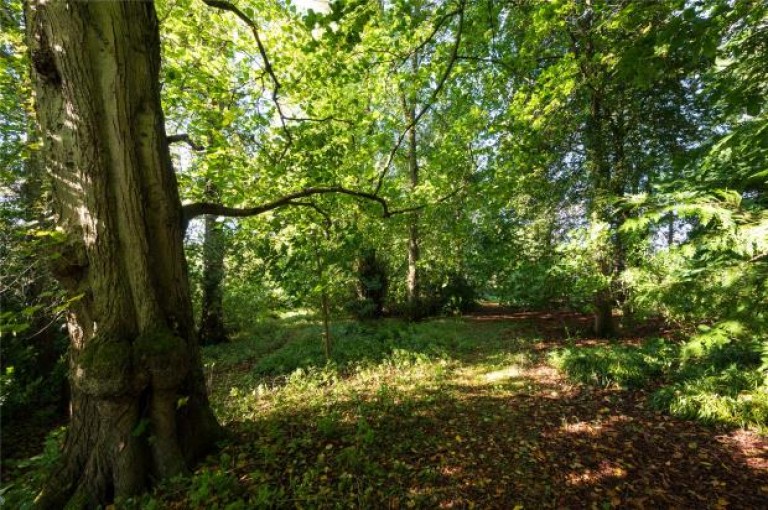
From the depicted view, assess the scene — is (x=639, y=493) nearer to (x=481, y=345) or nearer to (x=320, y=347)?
(x=481, y=345)

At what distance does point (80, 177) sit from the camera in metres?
2.84

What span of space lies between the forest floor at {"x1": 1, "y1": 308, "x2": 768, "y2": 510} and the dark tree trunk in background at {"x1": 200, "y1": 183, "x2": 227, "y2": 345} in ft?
18.3

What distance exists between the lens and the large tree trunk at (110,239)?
2.80 meters

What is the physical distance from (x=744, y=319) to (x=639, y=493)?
6.18ft

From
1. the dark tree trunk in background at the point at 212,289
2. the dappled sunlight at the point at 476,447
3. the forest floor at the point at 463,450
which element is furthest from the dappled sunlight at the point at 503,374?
the dark tree trunk in background at the point at 212,289

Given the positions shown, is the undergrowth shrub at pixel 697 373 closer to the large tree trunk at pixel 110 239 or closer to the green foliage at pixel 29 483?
the large tree trunk at pixel 110 239

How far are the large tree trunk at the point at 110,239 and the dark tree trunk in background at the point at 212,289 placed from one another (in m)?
7.86

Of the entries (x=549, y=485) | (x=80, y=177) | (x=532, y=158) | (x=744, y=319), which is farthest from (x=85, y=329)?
(x=532, y=158)

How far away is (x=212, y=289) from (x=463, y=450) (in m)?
10.6

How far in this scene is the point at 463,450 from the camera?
3842 mm

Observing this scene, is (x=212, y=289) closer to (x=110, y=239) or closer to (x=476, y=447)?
(x=110, y=239)

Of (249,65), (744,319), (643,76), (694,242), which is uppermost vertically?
(249,65)

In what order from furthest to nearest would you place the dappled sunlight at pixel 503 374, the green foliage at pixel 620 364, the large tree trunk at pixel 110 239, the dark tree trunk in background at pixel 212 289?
1. the dark tree trunk in background at pixel 212 289
2. the dappled sunlight at pixel 503 374
3. the green foliage at pixel 620 364
4. the large tree trunk at pixel 110 239

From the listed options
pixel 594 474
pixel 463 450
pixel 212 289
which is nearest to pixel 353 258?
pixel 463 450
